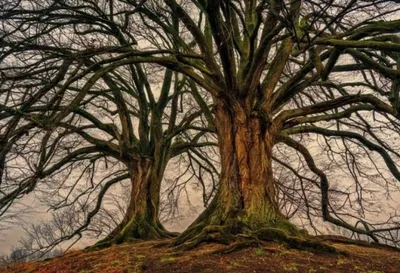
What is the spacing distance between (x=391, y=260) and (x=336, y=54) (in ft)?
10.1

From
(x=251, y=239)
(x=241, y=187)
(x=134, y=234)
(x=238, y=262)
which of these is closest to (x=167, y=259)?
(x=238, y=262)

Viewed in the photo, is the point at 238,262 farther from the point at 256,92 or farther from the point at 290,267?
the point at 256,92

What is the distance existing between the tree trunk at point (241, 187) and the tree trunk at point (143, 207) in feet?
6.79

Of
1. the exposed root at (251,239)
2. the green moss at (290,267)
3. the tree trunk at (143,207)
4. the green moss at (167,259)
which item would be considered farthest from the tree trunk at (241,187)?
the tree trunk at (143,207)

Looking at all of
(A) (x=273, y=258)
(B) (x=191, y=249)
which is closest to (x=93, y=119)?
(B) (x=191, y=249)

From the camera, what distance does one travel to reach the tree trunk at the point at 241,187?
6523 millimetres

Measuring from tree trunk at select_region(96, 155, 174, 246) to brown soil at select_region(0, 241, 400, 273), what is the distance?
104 inches

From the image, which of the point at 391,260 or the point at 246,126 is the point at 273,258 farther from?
the point at 246,126

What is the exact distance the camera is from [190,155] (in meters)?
13.1

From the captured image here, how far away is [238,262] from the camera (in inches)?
209

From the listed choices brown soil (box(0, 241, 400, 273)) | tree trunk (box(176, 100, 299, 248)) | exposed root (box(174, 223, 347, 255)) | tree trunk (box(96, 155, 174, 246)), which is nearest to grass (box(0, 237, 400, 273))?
brown soil (box(0, 241, 400, 273))

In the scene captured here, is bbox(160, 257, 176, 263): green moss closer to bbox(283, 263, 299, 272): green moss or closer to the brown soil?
the brown soil

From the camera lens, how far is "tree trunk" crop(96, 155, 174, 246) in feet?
30.3

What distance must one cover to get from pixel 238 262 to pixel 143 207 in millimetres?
4675
